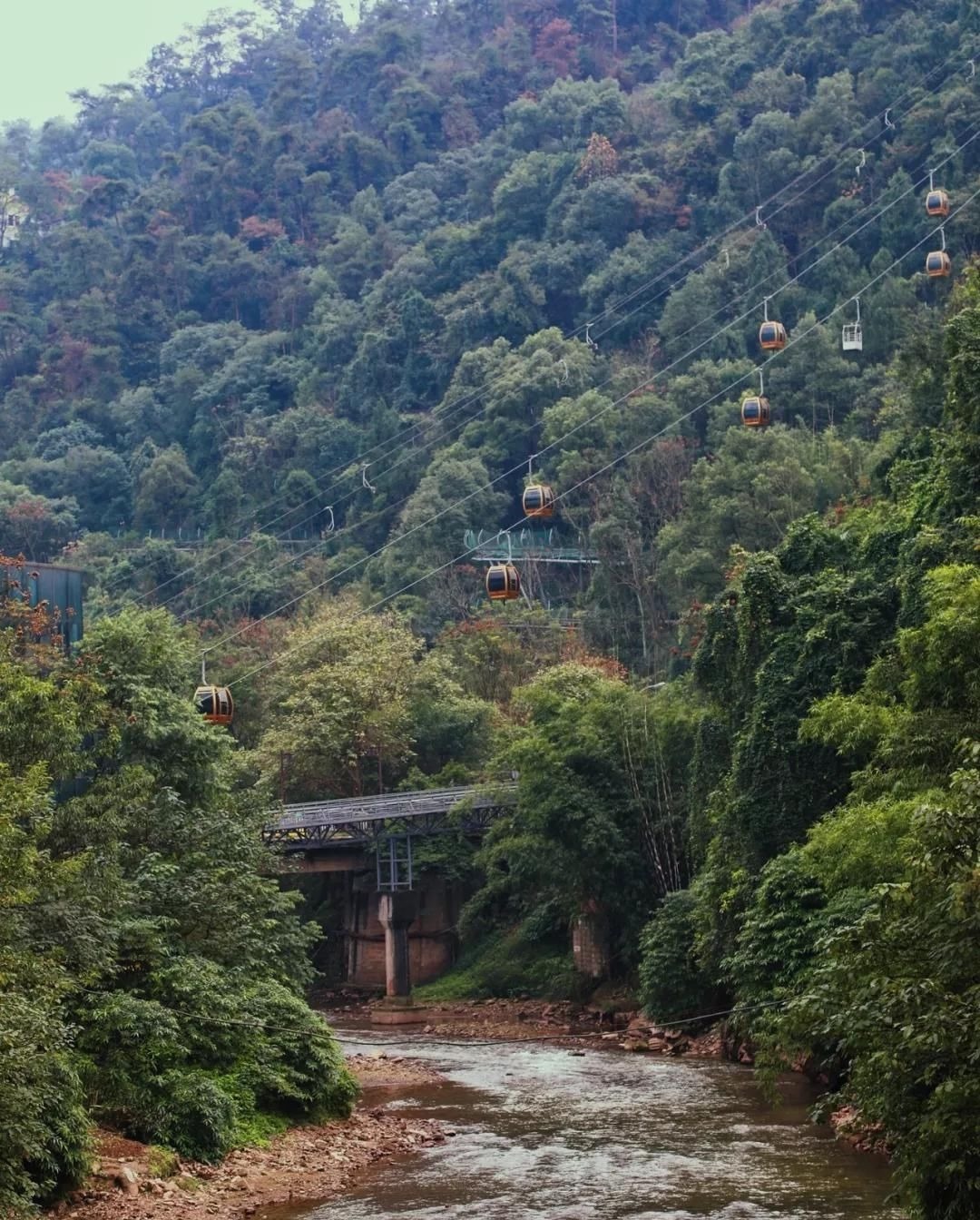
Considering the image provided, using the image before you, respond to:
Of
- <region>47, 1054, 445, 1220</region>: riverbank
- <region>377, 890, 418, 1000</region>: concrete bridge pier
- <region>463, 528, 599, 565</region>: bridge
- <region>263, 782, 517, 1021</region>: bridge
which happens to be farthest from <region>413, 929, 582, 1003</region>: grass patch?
<region>463, 528, 599, 565</region>: bridge

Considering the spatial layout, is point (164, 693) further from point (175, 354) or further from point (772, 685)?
point (175, 354)

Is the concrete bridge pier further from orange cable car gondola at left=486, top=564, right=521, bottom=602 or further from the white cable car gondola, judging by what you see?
the white cable car gondola

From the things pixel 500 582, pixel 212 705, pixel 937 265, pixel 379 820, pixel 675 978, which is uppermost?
pixel 937 265

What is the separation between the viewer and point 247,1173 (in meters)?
25.3

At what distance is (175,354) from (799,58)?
38.9m

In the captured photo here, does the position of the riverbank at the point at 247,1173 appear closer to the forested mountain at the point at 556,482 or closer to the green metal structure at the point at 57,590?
the forested mountain at the point at 556,482

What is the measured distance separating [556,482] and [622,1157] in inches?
2033

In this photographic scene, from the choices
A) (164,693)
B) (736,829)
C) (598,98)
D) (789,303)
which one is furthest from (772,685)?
(598,98)

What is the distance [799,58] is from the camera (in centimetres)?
9400

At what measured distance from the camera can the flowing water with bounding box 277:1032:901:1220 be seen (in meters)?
23.4

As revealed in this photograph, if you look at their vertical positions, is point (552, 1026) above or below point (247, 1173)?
above

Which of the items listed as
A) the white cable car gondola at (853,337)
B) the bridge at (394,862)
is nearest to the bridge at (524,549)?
the white cable car gondola at (853,337)

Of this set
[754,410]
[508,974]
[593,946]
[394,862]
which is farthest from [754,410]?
[508,974]

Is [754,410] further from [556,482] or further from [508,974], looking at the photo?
[556,482]
